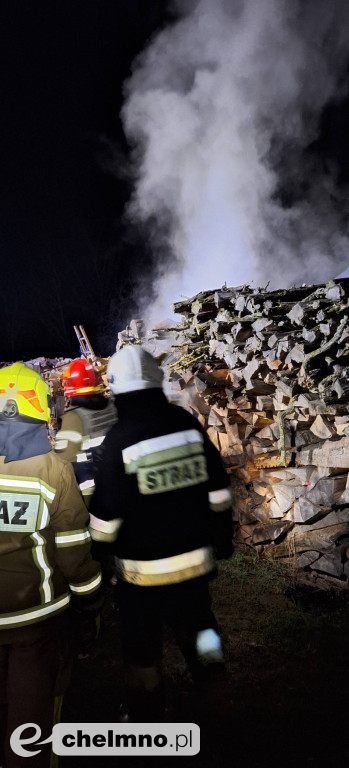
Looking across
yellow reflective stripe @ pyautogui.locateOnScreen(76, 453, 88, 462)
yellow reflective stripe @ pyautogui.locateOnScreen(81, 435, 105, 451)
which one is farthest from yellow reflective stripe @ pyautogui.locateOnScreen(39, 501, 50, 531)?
yellow reflective stripe @ pyautogui.locateOnScreen(76, 453, 88, 462)

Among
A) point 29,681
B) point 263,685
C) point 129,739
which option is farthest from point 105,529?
point 263,685

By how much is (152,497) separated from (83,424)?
2363 millimetres

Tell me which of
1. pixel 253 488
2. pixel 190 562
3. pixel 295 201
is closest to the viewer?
pixel 190 562

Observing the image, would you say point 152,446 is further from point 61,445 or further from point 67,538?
point 61,445

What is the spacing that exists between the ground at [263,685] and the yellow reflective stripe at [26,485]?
1656mm

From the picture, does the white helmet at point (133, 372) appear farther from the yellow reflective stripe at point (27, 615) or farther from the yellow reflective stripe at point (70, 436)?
the yellow reflective stripe at point (70, 436)

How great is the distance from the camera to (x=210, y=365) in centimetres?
512

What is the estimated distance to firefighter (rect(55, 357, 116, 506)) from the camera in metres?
4.06

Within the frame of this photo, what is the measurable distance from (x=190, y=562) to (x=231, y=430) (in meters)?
2.82

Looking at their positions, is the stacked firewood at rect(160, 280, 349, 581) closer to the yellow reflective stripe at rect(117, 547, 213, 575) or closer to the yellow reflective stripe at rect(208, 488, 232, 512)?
the yellow reflective stripe at rect(208, 488, 232, 512)

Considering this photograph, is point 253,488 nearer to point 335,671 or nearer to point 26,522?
point 335,671

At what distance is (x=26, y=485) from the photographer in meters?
1.95

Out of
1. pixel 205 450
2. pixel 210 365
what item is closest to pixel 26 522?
pixel 205 450

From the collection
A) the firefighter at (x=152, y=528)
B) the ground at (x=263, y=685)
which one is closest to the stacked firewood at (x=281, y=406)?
the ground at (x=263, y=685)
